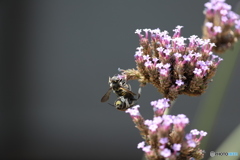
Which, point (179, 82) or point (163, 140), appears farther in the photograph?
point (179, 82)

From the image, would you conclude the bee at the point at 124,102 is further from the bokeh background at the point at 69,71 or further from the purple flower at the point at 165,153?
the bokeh background at the point at 69,71

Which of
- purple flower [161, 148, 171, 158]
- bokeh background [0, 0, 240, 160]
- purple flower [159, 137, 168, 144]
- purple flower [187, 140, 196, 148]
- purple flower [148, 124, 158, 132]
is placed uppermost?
bokeh background [0, 0, 240, 160]

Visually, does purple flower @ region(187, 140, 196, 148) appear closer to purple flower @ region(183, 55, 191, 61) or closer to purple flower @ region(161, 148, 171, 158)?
purple flower @ region(161, 148, 171, 158)

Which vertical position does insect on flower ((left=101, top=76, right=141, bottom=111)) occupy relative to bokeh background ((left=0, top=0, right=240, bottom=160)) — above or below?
below

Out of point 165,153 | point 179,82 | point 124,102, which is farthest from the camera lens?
point 124,102

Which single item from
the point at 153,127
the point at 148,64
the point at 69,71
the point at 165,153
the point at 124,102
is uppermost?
the point at 69,71

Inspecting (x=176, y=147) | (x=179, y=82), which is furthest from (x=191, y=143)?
(x=179, y=82)

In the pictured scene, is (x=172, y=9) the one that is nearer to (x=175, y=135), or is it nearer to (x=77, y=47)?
(x=77, y=47)

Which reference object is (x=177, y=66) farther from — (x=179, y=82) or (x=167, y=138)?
(x=167, y=138)

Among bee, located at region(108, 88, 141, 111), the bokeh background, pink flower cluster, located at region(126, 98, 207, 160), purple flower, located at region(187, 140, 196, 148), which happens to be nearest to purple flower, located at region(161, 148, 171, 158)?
pink flower cluster, located at region(126, 98, 207, 160)

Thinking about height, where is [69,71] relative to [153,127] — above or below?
above
